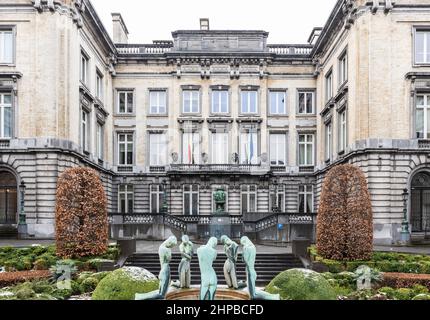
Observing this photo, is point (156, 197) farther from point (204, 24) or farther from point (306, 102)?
point (204, 24)

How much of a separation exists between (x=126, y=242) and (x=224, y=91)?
25163mm

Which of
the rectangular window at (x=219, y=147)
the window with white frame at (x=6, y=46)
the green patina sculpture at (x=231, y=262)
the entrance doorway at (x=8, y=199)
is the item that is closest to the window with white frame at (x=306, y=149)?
the rectangular window at (x=219, y=147)

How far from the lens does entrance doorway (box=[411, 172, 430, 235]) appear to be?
30.2 meters

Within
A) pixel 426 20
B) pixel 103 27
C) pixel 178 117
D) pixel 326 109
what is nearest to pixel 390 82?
pixel 426 20

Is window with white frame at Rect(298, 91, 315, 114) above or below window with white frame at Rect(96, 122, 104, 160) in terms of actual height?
above

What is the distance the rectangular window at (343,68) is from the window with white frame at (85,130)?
19.5 m

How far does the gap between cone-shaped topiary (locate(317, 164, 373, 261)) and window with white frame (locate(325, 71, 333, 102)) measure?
1992 centimetres

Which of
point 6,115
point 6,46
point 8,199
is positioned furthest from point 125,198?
point 6,46

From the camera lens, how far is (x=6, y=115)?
1211 inches

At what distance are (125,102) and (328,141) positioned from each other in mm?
18942

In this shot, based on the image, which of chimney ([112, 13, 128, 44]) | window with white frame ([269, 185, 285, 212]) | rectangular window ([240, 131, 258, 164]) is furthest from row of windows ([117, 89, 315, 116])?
window with white frame ([269, 185, 285, 212])

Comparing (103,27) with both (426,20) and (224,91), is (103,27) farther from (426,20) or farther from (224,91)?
(426,20)

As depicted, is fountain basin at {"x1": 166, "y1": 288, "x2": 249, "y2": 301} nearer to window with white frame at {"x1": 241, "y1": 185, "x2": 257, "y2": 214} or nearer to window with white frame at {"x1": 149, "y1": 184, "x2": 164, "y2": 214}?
window with white frame at {"x1": 241, "y1": 185, "x2": 257, "y2": 214}

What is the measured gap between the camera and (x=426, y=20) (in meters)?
30.0
